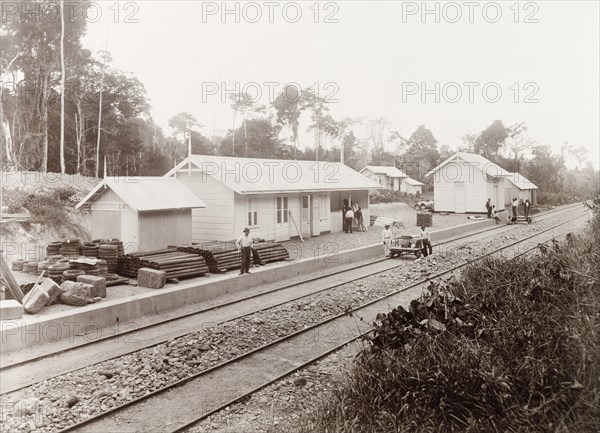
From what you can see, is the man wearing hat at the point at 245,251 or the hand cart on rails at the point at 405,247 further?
the hand cart on rails at the point at 405,247

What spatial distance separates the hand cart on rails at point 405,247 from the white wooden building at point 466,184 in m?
19.3

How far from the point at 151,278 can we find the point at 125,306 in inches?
92.8

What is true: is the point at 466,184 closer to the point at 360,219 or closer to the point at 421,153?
the point at 360,219

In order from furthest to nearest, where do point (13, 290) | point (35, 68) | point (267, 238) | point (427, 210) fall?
point (427, 210)
point (35, 68)
point (267, 238)
point (13, 290)

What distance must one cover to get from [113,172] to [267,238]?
768 inches

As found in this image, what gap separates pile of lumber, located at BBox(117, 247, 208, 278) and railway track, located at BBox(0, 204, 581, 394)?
2.43 meters

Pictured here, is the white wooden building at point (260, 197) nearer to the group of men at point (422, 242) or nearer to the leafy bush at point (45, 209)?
the group of men at point (422, 242)

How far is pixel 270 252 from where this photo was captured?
19297 mm

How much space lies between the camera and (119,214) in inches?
731

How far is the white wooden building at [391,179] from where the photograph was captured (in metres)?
61.4

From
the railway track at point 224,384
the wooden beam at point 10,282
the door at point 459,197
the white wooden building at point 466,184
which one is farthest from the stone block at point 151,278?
the door at point 459,197


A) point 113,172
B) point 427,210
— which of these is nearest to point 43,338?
point 113,172

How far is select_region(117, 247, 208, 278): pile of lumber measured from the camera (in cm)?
1568

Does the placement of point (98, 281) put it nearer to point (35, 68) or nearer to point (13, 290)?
point (13, 290)
